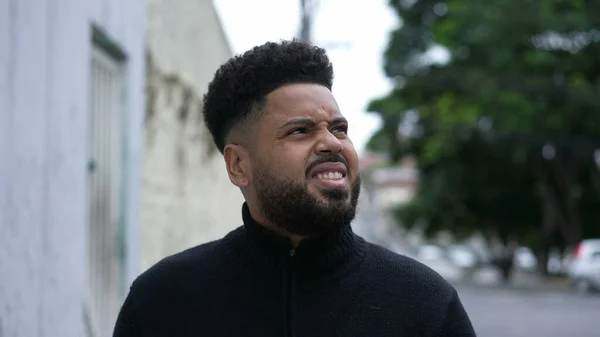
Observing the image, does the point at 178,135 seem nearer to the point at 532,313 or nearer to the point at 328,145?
the point at 328,145

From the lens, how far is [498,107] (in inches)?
981

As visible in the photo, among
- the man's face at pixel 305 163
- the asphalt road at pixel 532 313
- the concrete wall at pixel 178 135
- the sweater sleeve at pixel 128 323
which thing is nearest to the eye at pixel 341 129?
the man's face at pixel 305 163

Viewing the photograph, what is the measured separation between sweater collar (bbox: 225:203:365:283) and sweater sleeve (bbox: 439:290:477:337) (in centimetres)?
25

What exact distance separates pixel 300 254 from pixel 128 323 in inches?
18.5

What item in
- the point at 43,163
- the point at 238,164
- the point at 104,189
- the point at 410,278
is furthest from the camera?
the point at 104,189

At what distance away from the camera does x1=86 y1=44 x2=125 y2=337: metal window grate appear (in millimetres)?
4785

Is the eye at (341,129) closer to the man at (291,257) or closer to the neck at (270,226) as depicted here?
the man at (291,257)

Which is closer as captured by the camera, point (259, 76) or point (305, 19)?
point (259, 76)

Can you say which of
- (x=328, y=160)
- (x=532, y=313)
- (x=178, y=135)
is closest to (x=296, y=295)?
(x=328, y=160)

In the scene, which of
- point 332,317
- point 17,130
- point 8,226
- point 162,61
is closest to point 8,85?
point 17,130

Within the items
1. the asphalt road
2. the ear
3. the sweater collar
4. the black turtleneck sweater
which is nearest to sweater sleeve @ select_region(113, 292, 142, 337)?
the black turtleneck sweater

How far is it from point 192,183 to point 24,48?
4524mm

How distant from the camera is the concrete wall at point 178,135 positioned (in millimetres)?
6258

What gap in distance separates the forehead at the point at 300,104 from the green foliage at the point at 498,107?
74.7 feet
